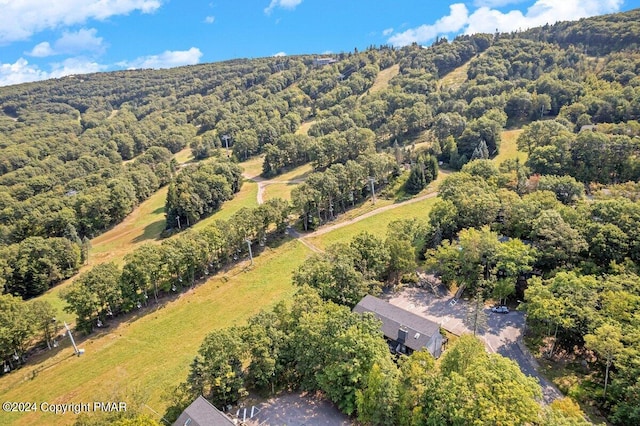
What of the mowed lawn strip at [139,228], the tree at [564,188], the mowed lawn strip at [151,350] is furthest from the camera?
the mowed lawn strip at [139,228]

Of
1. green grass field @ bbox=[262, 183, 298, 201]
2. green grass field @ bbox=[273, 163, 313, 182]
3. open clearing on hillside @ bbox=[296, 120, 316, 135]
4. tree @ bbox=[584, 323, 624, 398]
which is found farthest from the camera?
open clearing on hillside @ bbox=[296, 120, 316, 135]

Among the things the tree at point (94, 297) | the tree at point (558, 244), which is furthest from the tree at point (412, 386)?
the tree at point (94, 297)

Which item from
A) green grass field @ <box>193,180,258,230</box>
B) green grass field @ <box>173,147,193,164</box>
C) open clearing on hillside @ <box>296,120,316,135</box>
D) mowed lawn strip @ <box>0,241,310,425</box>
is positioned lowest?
mowed lawn strip @ <box>0,241,310,425</box>

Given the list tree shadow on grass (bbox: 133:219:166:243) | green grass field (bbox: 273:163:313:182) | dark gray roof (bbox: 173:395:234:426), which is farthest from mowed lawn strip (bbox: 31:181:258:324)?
dark gray roof (bbox: 173:395:234:426)

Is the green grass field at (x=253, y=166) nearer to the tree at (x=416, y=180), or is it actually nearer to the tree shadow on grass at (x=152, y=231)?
the tree shadow on grass at (x=152, y=231)

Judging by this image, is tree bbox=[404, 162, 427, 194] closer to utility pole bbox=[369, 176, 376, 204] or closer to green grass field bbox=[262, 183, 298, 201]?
utility pole bbox=[369, 176, 376, 204]

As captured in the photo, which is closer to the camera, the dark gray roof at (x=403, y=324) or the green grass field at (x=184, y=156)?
the dark gray roof at (x=403, y=324)

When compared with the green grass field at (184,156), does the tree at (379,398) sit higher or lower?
lower
